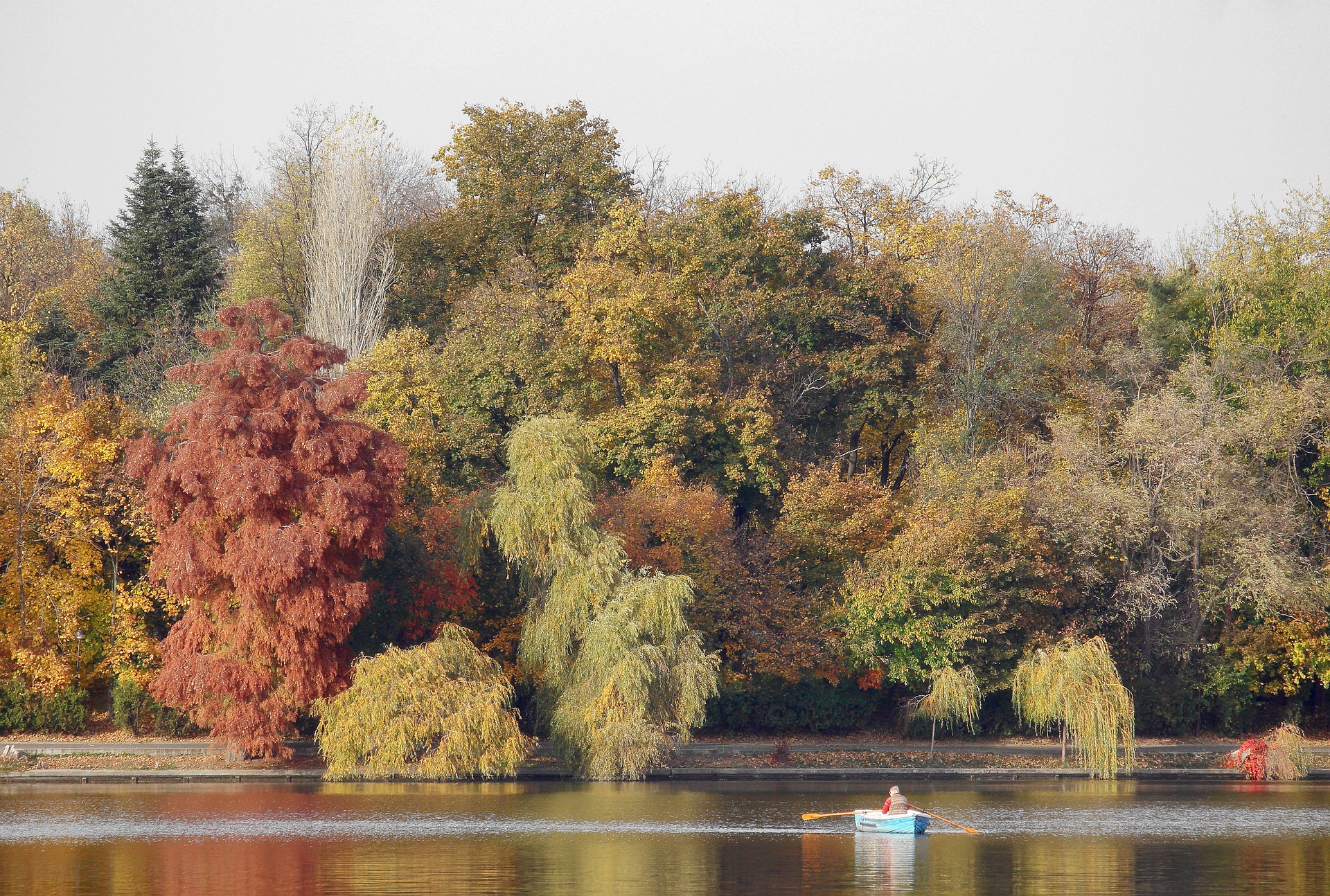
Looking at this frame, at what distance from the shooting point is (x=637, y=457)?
2028 inches

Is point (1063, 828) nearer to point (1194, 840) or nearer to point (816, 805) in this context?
point (1194, 840)

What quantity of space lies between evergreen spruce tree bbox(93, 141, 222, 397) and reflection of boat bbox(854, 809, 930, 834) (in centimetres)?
3942

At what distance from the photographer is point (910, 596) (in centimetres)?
4672

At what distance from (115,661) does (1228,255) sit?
46.6 m

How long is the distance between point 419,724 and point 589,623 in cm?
586

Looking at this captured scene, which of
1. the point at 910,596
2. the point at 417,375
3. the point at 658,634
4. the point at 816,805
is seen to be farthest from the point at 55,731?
the point at 910,596

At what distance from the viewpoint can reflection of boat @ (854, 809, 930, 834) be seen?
103 ft

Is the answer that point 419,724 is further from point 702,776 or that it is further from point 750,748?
point 750,748

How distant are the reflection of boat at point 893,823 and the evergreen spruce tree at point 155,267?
39.4m

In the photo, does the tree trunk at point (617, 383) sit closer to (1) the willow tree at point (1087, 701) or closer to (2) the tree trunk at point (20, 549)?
(1) the willow tree at point (1087, 701)

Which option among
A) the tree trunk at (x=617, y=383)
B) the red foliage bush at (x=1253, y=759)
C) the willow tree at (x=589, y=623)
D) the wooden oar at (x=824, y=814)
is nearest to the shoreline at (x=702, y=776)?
the red foliage bush at (x=1253, y=759)

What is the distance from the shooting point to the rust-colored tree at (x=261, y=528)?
40.6 meters

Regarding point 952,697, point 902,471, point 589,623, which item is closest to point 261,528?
point 589,623

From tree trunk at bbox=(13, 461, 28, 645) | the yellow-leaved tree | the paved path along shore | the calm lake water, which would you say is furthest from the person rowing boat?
tree trunk at bbox=(13, 461, 28, 645)
